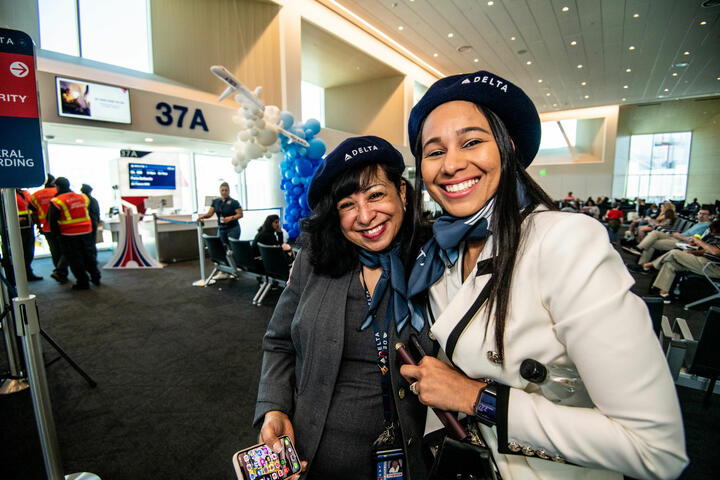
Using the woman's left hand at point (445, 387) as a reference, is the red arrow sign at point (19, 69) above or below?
above

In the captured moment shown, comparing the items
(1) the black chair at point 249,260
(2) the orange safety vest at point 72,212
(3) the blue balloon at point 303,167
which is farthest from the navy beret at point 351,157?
(2) the orange safety vest at point 72,212

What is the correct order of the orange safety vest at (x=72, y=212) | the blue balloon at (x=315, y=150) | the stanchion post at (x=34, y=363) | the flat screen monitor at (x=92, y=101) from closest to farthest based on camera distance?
the stanchion post at (x=34, y=363) → the blue balloon at (x=315, y=150) → the orange safety vest at (x=72, y=212) → the flat screen monitor at (x=92, y=101)

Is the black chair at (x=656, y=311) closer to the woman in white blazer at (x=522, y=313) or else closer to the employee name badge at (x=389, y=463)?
the woman in white blazer at (x=522, y=313)

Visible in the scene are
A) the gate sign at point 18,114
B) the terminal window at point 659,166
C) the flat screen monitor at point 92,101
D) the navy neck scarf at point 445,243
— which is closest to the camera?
the navy neck scarf at point 445,243

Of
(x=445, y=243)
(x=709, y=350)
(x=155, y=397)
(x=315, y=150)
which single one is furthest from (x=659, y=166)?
(x=155, y=397)

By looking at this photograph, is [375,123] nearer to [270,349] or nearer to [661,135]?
[270,349]

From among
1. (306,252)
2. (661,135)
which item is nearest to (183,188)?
(306,252)

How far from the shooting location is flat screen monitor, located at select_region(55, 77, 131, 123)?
17.9 feet

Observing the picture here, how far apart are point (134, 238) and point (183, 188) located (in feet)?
10.1

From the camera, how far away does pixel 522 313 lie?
695 millimetres

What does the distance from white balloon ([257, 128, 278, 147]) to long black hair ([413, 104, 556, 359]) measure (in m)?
4.16

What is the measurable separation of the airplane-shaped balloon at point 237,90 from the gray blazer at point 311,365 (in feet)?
10.2

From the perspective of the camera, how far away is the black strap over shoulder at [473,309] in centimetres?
76

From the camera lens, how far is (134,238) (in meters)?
7.18
